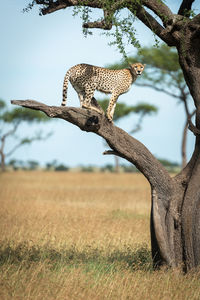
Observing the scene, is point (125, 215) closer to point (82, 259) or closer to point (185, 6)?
point (82, 259)

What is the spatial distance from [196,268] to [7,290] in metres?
3.07

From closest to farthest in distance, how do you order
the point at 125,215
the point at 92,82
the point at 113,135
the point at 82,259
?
1. the point at 113,135
2. the point at 92,82
3. the point at 82,259
4. the point at 125,215

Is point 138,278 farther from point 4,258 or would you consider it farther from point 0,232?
point 0,232

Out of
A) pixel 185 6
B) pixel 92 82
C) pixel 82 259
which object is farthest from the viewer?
pixel 82 259

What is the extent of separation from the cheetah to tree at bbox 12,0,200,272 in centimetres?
63

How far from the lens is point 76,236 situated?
10.3 m

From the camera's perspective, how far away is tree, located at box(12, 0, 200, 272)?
7285mm

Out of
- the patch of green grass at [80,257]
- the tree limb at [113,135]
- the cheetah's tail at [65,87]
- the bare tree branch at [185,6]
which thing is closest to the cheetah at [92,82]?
the cheetah's tail at [65,87]

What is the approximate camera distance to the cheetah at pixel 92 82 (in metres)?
7.68

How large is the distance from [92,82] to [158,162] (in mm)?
1720

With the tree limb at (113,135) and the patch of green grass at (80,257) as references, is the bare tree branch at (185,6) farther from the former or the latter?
the patch of green grass at (80,257)

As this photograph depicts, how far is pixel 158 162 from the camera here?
7.54 meters

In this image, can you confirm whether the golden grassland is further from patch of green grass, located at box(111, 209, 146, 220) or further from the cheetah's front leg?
the cheetah's front leg

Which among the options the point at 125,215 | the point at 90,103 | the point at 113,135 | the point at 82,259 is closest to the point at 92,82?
the point at 90,103
